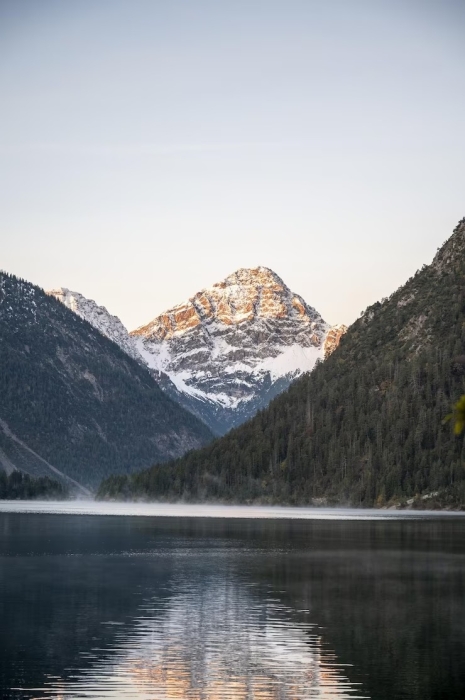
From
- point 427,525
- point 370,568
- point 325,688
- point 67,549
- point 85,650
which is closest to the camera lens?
point 325,688

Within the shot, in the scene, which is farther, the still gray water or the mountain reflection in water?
the still gray water

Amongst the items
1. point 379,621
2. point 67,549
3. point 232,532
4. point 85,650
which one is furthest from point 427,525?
point 85,650

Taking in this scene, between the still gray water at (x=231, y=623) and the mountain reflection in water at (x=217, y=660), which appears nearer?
the mountain reflection in water at (x=217, y=660)

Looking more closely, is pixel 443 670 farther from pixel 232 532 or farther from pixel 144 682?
pixel 232 532

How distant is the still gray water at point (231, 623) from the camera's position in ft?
174

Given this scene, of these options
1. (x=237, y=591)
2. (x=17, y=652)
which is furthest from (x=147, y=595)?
(x=17, y=652)

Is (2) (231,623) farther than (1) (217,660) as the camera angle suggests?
Yes

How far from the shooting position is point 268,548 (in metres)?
133

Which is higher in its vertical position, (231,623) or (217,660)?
(231,623)

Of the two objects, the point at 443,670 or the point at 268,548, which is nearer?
the point at 443,670

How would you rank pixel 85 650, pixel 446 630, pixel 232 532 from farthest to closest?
pixel 232 532 < pixel 446 630 < pixel 85 650

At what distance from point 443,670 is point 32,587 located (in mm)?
39435

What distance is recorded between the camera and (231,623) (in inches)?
2793

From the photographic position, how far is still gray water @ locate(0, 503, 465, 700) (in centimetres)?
5297
